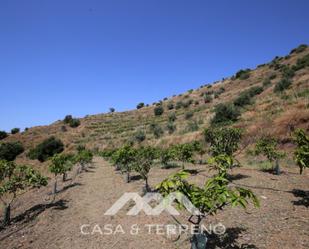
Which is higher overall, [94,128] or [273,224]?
[94,128]

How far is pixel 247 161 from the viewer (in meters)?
20.6

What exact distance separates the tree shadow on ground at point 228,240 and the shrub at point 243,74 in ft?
213

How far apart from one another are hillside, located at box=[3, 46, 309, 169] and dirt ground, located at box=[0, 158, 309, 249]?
1186 centimetres

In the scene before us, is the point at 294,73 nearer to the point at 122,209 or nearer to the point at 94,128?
the point at 122,209

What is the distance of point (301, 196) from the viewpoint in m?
10.5

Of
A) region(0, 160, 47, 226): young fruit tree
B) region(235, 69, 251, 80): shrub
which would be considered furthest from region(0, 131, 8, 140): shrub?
region(235, 69, 251, 80): shrub

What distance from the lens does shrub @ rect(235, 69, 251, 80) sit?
66.9 meters

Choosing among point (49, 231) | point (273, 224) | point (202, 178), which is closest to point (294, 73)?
point (202, 178)

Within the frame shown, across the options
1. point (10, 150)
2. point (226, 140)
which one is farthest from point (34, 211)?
point (10, 150)

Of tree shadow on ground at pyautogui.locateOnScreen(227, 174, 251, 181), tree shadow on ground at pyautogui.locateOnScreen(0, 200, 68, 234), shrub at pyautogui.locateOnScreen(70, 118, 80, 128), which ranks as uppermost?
shrub at pyautogui.locateOnScreen(70, 118, 80, 128)

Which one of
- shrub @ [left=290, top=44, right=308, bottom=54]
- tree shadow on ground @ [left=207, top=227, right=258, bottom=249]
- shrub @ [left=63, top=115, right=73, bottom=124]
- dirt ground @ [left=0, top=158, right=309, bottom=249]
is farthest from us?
shrub @ [left=63, top=115, right=73, bottom=124]

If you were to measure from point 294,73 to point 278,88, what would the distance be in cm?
959

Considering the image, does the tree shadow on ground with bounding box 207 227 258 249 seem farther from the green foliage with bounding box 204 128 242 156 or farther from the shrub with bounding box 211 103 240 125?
the shrub with bounding box 211 103 240 125

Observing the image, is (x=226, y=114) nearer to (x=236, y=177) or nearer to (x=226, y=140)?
(x=226, y=140)
